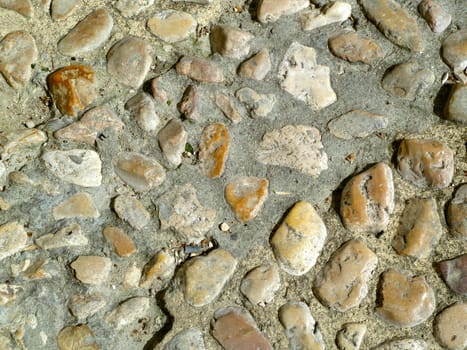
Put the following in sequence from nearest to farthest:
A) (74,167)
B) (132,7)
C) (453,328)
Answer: (453,328) → (74,167) → (132,7)

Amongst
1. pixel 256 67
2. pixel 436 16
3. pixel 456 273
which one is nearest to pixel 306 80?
pixel 256 67

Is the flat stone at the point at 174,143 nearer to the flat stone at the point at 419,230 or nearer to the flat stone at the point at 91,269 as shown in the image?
the flat stone at the point at 91,269

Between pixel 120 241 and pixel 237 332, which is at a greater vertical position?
pixel 120 241

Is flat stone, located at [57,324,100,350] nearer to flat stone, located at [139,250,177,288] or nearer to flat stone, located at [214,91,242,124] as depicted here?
flat stone, located at [139,250,177,288]

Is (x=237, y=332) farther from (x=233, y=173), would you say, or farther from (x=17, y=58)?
(x=17, y=58)

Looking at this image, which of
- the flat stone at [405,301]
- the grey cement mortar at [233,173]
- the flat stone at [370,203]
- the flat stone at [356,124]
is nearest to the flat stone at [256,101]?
the grey cement mortar at [233,173]

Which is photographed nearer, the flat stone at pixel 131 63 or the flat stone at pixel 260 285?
the flat stone at pixel 260 285

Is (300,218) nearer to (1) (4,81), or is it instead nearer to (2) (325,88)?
(2) (325,88)
